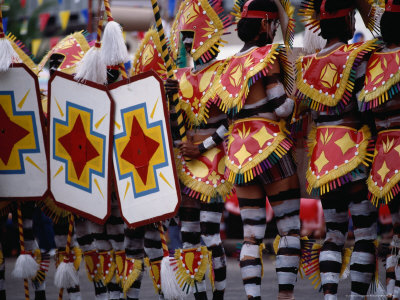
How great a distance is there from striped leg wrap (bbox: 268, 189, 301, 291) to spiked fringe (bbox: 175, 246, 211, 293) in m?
0.69

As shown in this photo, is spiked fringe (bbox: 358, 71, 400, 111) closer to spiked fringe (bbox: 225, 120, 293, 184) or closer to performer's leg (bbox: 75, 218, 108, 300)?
spiked fringe (bbox: 225, 120, 293, 184)

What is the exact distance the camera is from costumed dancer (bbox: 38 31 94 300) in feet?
20.8

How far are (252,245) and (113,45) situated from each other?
5.22 ft

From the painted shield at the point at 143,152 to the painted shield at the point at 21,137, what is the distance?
82 centimetres

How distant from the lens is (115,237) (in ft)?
20.1

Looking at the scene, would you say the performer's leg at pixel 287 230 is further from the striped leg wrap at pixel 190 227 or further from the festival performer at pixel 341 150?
the striped leg wrap at pixel 190 227

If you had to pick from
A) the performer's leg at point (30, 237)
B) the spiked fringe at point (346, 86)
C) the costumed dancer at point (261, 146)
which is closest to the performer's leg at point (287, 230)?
the costumed dancer at point (261, 146)

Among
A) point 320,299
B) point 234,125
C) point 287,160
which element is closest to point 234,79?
point 234,125

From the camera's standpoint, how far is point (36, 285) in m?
6.50

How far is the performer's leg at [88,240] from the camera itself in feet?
20.3

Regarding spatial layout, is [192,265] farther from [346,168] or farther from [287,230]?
[346,168]

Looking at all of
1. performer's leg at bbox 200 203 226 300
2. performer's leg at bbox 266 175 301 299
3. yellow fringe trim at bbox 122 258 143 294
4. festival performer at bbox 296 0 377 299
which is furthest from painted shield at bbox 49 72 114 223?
festival performer at bbox 296 0 377 299

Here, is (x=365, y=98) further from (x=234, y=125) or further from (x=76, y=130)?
(x=76, y=130)

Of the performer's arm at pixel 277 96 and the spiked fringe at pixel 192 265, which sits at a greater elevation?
the performer's arm at pixel 277 96
